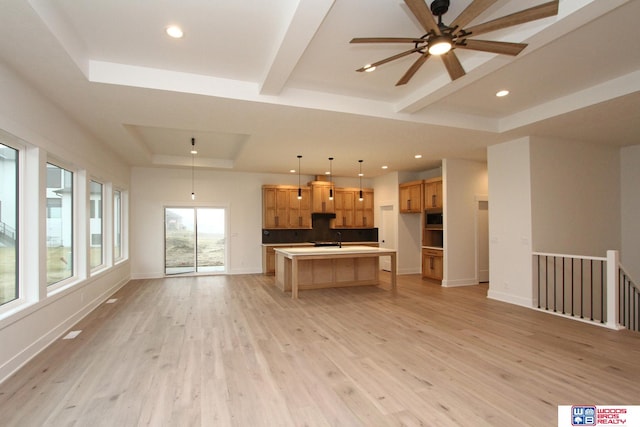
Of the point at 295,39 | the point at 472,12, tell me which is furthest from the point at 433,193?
the point at 472,12

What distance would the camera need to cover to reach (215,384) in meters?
2.71

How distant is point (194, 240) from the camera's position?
8414 mm

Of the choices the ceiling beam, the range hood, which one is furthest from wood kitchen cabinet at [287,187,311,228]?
the ceiling beam

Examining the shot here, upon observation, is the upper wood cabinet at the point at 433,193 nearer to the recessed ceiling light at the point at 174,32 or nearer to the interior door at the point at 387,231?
the interior door at the point at 387,231

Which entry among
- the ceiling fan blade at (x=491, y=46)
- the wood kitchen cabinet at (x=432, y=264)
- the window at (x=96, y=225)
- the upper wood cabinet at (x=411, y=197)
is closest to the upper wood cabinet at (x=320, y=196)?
the upper wood cabinet at (x=411, y=197)

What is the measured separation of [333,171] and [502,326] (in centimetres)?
573

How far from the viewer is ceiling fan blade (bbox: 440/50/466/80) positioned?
2.47 metres

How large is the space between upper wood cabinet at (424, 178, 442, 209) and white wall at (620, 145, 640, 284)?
3447mm

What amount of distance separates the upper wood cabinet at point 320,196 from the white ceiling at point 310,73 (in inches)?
127

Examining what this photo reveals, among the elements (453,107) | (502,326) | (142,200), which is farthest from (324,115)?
(142,200)

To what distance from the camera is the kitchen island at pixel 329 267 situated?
6.20m

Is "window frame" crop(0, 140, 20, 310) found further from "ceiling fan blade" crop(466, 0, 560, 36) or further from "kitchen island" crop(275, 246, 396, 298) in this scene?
"ceiling fan blade" crop(466, 0, 560, 36)

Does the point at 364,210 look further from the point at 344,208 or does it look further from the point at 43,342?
the point at 43,342

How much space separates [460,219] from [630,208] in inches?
124
